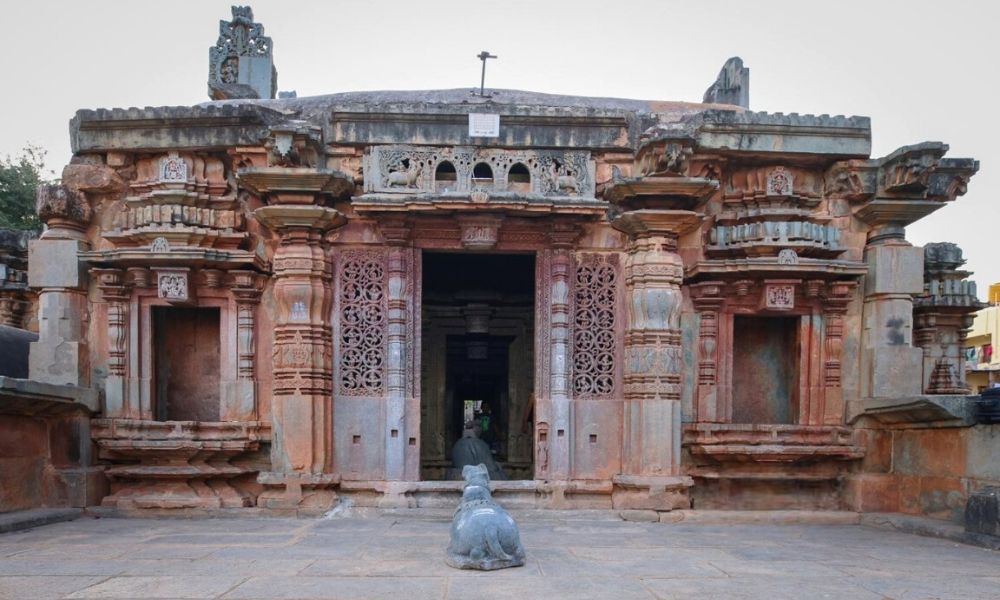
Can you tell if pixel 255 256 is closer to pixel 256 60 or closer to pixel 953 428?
pixel 256 60

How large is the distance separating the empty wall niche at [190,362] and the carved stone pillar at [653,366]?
512 cm

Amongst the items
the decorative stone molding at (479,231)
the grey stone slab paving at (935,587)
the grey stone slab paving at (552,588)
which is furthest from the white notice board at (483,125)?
the grey stone slab paving at (935,587)

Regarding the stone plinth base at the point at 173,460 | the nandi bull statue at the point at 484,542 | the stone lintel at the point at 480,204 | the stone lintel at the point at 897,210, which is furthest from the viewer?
the stone lintel at the point at 897,210

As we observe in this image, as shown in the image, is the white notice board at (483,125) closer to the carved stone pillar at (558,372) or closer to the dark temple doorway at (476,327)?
the carved stone pillar at (558,372)

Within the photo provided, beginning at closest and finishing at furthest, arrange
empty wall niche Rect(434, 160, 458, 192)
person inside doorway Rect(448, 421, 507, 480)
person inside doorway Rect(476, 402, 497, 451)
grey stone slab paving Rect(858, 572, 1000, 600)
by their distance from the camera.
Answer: grey stone slab paving Rect(858, 572, 1000, 600), empty wall niche Rect(434, 160, 458, 192), person inside doorway Rect(448, 421, 507, 480), person inside doorway Rect(476, 402, 497, 451)

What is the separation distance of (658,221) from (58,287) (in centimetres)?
689

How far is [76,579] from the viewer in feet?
15.8

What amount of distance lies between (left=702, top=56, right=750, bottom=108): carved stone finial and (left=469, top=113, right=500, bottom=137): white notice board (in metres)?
5.41

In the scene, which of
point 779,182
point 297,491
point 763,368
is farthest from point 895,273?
point 297,491

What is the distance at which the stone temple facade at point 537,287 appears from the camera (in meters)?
7.53

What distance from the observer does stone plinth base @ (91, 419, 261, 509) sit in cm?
751

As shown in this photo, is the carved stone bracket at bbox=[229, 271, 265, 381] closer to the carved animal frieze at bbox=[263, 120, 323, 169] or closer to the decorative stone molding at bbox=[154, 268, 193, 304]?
the decorative stone molding at bbox=[154, 268, 193, 304]

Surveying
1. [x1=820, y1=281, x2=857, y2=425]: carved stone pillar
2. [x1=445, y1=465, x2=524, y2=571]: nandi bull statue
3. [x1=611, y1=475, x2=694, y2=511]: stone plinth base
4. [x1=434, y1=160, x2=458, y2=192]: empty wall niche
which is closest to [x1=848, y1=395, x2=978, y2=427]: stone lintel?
[x1=820, y1=281, x2=857, y2=425]: carved stone pillar

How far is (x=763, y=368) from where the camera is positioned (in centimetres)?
861
